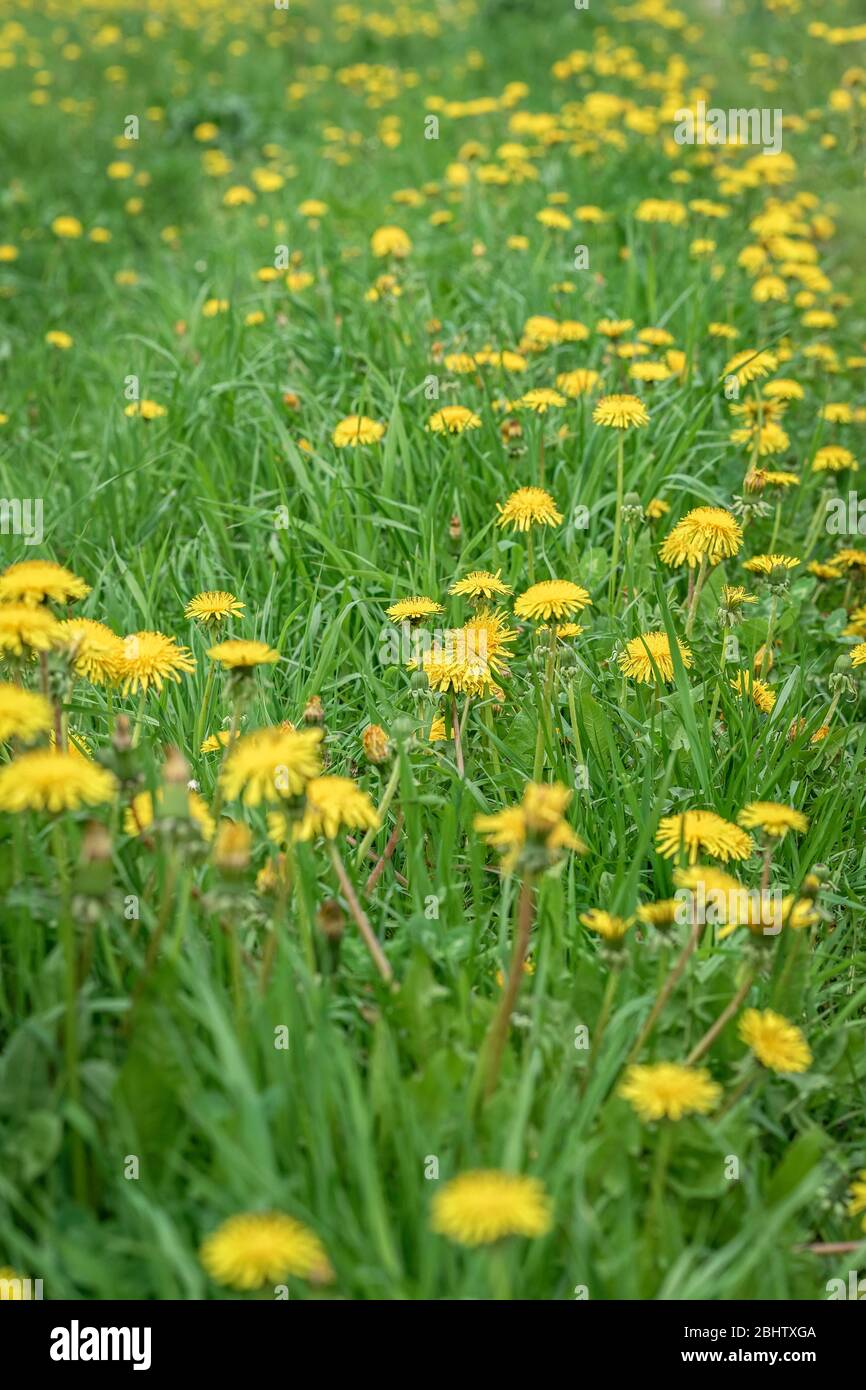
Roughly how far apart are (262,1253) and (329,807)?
562 millimetres

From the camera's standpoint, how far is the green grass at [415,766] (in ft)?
4.83

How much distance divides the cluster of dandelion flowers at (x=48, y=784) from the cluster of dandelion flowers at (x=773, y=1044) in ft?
2.73

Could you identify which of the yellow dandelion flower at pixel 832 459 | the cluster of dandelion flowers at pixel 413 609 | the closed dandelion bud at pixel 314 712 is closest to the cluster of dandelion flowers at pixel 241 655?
the closed dandelion bud at pixel 314 712

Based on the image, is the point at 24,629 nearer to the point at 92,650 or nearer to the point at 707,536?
the point at 92,650

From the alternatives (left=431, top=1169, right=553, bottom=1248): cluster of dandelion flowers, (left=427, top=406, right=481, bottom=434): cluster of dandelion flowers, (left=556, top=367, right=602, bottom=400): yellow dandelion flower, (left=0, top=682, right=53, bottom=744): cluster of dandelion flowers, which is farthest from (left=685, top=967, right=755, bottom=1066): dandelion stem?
(left=556, top=367, right=602, bottom=400): yellow dandelion flower

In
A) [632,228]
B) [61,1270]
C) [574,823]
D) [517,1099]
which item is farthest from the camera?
[632,228]

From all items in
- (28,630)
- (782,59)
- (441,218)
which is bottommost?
(28,630)

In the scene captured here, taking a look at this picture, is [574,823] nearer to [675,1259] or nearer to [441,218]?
[675,1259]

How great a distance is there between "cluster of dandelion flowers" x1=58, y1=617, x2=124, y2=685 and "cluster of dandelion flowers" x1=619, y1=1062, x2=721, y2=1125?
3.00ft

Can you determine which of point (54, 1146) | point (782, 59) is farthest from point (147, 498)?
point (782, 59)

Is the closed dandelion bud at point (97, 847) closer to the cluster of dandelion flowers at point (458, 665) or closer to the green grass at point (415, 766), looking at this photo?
the green grass at point (415, 766)

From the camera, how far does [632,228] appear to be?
4574mm

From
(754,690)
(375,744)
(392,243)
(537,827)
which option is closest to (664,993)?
(537,827)
